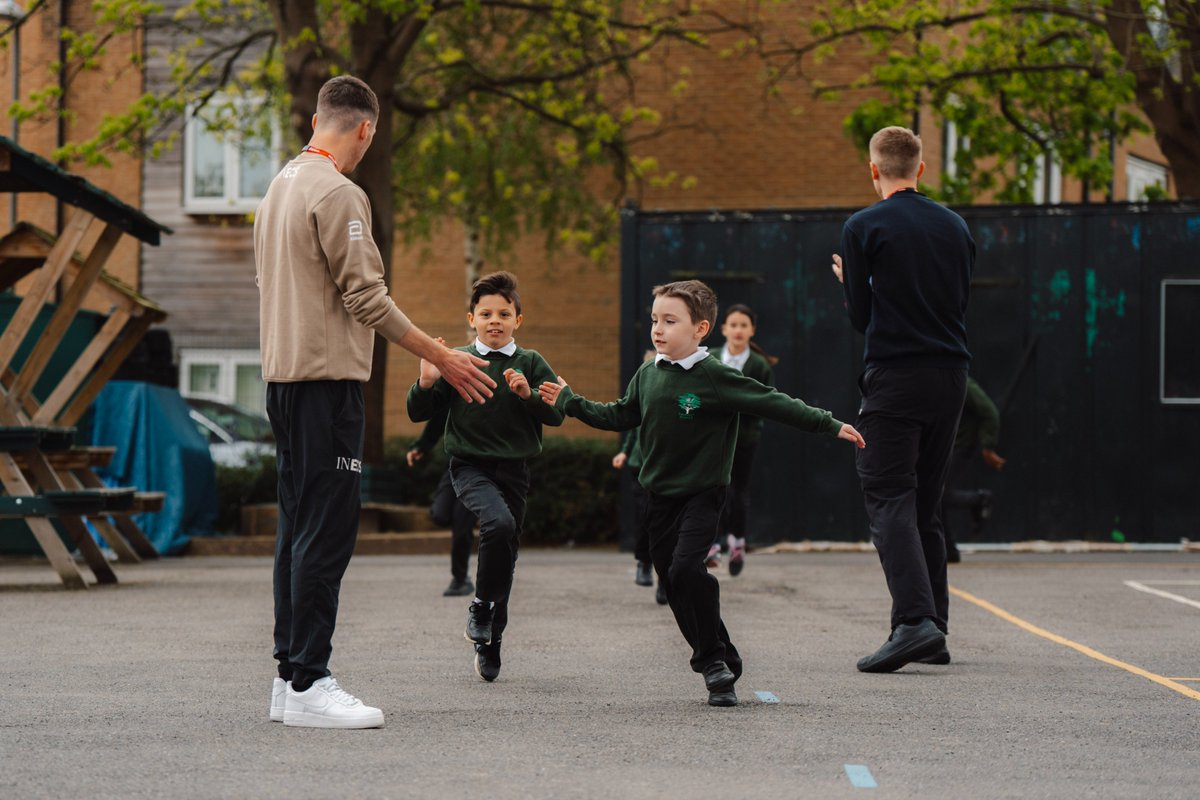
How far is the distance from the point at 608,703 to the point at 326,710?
113 cm

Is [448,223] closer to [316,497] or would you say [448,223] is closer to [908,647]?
[908,647]

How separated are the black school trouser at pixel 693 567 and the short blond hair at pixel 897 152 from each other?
5.92 ft

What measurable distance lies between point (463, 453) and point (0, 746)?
2.44 meters

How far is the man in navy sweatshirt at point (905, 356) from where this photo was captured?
23.3 ft

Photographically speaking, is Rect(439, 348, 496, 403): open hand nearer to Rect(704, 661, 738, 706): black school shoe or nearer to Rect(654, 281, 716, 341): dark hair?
Rect(654, 281, 716, 341): dark hair

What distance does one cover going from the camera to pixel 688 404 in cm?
632

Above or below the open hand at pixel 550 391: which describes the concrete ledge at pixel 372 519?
below

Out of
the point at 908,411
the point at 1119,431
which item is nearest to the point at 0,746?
the point at 908,411

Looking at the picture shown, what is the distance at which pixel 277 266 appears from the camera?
18.2 ft

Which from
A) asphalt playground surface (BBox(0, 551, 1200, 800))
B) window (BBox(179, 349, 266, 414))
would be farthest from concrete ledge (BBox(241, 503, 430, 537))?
window (BBox(179, 349, 266, 414))

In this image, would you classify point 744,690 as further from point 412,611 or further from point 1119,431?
point 1119,431

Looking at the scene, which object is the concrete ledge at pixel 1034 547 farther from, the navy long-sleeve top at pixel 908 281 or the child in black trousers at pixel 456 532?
the navy long-sleeve top at pixel 908 281

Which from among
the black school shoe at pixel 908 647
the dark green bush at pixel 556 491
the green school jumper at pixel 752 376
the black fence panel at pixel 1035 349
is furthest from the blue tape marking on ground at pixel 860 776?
the dark green bush at pixel 556 491

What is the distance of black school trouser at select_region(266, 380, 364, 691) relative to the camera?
551cm
